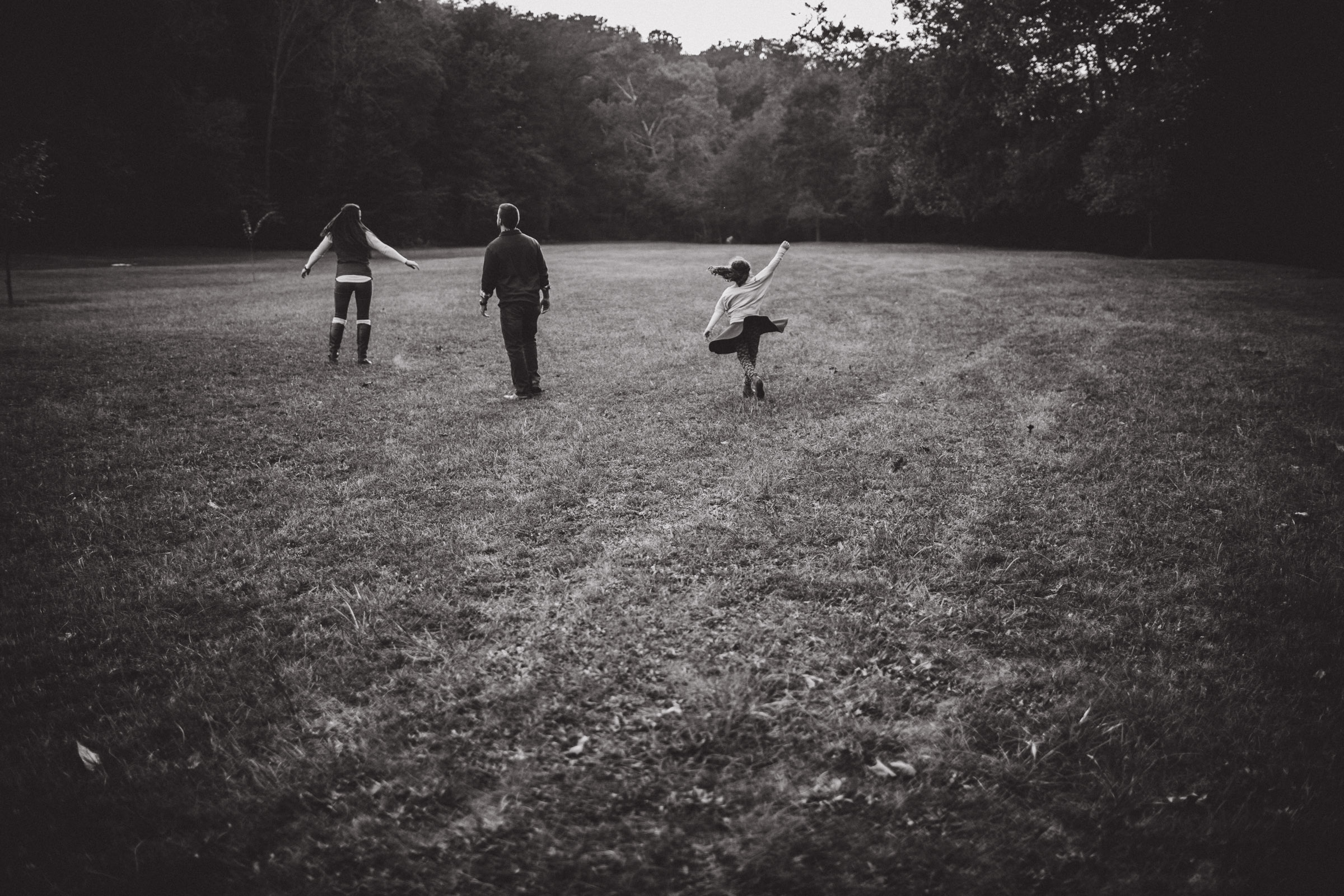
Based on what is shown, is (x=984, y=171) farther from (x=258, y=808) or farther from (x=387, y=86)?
(x=387, y=86)

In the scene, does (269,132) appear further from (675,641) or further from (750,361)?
(675,641)

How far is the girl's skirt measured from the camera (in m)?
8.14

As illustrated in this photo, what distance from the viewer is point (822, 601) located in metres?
4.25

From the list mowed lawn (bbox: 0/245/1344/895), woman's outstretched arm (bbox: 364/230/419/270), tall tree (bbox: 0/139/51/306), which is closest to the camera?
mowed lawn (bbox: 0/245/1344/895)

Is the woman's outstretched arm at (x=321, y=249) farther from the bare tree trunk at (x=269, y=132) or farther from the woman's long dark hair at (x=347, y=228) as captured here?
the bare tree trunk at (x=269, y=132)

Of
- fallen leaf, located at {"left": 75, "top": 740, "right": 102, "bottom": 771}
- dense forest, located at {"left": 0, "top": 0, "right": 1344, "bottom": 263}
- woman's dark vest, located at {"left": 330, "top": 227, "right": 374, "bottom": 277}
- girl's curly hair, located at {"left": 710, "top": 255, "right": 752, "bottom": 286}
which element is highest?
dense forest, located at {"left": 0, "top": 0, "right": 1344, "bottom": 263}

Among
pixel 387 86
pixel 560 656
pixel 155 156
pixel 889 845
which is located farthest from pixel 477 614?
pixel 387 86

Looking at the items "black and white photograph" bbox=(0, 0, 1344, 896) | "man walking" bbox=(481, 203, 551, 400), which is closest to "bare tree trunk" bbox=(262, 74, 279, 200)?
"black and white photograph" bbox=(0, 0, 1344, 896)

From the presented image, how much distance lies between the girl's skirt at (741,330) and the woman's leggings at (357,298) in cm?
548

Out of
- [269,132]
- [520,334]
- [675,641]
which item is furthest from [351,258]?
[269,132]

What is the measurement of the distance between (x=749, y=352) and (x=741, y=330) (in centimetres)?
38

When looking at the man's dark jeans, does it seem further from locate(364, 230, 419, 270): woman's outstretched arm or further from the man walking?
locate(364, 230, 419, 270): woman's outstretched arm

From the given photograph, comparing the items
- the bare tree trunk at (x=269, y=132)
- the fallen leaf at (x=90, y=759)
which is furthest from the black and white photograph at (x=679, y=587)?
the bare tree trunk at (x=269, y=132)

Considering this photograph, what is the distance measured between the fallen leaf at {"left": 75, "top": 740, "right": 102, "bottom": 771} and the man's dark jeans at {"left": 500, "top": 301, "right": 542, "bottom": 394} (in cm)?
626
